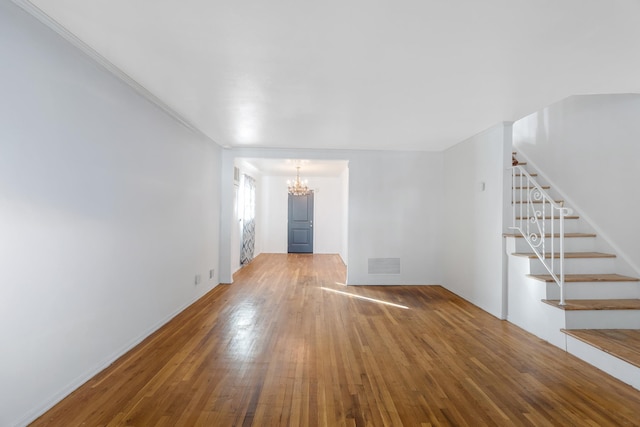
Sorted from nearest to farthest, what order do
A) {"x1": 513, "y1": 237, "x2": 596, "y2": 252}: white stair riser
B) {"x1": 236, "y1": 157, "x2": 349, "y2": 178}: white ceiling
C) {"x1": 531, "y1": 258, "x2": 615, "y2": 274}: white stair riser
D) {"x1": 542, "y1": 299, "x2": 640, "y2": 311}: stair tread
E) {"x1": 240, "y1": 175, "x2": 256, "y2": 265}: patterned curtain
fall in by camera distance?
{"x1": 542, "y1": 299, "x2": 640, "y2": 311}: stair tread
{"x1": 531, "y1": 258, "x2": 615, "y2": 274}: white stair riser
{"x1": 513, "y1": 237, "x2": 596, "y2": 252}: white stair riser
{"x1": 236, "y1": 157, "x2": 349, "y2": 178}: white ceiling
{"x1": 240, "y1": 175, "x2": 256, "y2": 265}: patterned curtain

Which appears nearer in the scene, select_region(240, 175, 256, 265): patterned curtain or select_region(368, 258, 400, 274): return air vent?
select_region(368, 258, 400, 274): return air vent

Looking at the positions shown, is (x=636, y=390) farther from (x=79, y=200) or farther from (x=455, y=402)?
(x=79, y=200)

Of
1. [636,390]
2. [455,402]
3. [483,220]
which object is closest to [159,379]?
[455,402]

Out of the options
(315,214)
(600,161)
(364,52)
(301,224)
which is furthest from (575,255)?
(301,224)

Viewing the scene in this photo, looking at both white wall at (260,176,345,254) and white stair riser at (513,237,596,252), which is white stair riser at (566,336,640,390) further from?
white wall at (260,176,345,254)

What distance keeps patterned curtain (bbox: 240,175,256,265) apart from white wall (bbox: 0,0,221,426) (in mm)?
3579

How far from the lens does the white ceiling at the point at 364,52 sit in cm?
167

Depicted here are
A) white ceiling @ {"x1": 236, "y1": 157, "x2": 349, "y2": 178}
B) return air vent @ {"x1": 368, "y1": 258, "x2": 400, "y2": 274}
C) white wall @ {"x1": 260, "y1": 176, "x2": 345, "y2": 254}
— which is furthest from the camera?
white wall @ {"x1": 260, "y1": 176, "x2": 345, "y2": 254}

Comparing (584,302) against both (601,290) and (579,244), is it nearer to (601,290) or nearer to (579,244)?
(601,290)

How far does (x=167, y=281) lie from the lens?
11.2 feet

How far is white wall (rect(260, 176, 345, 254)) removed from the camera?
948 centimetres

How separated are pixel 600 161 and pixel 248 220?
6.62 m

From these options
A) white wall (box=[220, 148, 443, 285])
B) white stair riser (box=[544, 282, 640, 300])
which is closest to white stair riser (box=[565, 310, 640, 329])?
white stair riser (box=[544, 282, 640, 300])

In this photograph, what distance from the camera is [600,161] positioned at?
3.74 metres
